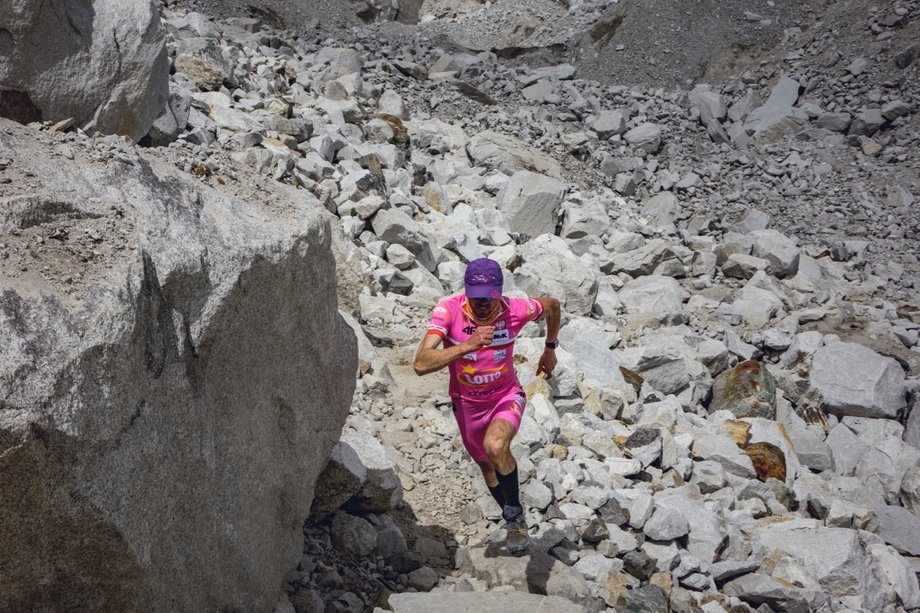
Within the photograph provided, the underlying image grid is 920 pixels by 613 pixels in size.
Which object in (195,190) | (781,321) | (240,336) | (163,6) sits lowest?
(781,321)

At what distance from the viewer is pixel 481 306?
486 centimetres

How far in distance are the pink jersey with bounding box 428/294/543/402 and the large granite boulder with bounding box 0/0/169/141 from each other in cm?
413

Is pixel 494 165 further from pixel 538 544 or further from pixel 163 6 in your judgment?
pixel 538 544

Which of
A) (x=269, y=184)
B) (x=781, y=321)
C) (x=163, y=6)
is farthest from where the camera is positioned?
(x=163, y=6)

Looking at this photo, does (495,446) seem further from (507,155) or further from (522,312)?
(507,155)

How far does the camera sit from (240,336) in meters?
3.53

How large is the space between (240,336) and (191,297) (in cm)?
36

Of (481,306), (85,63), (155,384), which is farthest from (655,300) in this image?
(155,384)

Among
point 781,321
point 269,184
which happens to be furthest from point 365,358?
point 781,321

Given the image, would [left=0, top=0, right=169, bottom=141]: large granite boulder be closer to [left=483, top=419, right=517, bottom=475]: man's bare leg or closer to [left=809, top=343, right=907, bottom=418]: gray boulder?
[left=483, top=419, right=517, bottom=475]: man's bare leg

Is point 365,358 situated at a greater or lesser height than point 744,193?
greater

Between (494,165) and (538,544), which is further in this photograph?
(494,165)

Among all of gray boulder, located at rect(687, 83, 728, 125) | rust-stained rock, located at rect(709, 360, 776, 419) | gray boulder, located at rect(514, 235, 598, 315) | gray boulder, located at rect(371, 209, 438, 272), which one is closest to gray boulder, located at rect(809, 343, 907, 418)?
rust-stained rock, located at rect(709, 360, 776, 419)

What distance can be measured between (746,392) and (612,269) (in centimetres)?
337
